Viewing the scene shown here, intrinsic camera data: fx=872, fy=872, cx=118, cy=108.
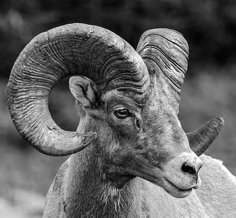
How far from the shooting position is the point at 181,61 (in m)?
7.52

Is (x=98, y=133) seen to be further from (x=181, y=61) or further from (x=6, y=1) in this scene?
(x=6, y=1)

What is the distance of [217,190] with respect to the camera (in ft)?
29.7

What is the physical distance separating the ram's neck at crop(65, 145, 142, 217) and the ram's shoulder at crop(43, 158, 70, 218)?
185mm

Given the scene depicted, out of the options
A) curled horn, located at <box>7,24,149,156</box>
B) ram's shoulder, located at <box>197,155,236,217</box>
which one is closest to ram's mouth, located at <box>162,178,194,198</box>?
curled horn, located at <box>7,24,149,156</box>

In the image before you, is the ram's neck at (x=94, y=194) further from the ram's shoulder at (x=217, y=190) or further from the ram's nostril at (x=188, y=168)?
the ram's shoulder at (x=217, y=190)

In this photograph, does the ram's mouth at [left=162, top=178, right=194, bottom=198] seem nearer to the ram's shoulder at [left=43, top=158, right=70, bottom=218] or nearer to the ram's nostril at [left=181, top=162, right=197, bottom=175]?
the ram's nostril at [left=181, top=162, right=197, bottom=175]

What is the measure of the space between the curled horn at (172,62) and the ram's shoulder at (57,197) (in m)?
1.20

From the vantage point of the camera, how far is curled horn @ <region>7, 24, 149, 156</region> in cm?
704

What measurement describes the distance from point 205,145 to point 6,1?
42.0ft

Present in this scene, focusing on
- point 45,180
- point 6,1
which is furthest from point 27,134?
point 6,1

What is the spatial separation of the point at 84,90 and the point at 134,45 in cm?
1271

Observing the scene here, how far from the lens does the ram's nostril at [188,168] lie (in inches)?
266

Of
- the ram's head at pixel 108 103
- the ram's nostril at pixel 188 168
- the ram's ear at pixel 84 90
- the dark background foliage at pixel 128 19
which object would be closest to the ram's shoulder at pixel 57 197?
the ram's head at pixel 108 103

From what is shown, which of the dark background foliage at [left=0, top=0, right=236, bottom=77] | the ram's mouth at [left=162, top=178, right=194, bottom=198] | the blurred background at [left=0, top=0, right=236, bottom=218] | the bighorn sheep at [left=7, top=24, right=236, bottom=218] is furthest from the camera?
the dark background foliage at [left=0, top=0, right=236, bottom=77]
